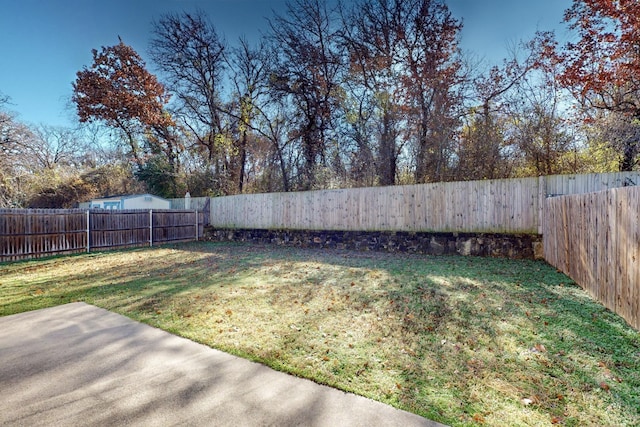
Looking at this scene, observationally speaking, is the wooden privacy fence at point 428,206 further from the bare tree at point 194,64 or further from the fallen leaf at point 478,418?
the fallen leaf at point 478,418

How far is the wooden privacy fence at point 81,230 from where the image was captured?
754cm

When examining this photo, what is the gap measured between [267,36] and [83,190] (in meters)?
13.4

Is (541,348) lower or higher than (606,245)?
lower

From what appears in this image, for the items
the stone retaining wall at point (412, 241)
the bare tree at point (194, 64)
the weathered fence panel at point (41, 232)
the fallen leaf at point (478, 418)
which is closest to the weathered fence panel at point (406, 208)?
the stone retaining wall at point (412, 241)

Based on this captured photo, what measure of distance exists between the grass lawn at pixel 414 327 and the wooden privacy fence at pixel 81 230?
2.16 m

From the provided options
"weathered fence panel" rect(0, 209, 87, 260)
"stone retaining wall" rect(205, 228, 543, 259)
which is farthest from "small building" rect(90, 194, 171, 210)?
"stone retaining wall" rect(205, 228, 543, 259)

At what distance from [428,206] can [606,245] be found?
15.6 ft

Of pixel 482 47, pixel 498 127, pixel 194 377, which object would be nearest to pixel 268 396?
pixel 194 377

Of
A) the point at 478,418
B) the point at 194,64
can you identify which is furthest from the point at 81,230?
the point at 478,418

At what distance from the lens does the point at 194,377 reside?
6.79 ft

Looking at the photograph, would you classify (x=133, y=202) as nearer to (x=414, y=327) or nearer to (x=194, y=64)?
(x=194, y=64)

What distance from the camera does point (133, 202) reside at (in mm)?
13297

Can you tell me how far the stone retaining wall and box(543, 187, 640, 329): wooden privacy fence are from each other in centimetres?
170

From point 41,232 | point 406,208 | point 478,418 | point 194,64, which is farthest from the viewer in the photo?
point 194,64
